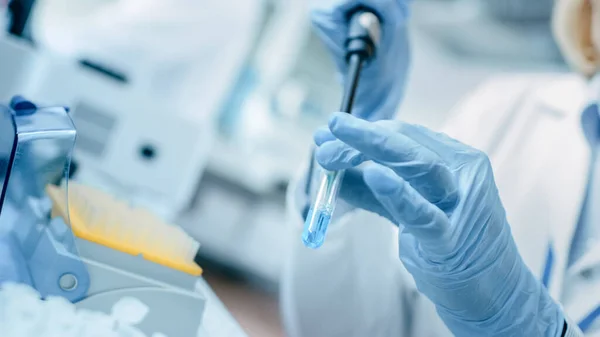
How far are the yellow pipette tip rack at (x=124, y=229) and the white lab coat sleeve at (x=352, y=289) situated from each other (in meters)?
0.31

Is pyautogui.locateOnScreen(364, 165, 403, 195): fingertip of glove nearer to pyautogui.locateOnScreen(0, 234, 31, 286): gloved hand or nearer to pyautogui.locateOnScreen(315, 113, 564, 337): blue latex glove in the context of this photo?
pyautogui.locateOnScreen(315, 113, 564, 337): blue latex glove

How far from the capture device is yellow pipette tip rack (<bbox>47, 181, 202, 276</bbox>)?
58cm

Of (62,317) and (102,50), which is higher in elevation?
(102,50)

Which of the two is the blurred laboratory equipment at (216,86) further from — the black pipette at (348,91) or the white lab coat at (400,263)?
the black pipette at (348,91)

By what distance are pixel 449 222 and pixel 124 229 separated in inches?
14.0

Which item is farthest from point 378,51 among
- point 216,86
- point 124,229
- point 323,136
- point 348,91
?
point 216,86

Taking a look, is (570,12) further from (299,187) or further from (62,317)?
(62,317)

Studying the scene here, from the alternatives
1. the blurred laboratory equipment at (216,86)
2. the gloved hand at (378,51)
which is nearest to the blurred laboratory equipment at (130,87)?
the blurred laboratory equipment at (216,86)

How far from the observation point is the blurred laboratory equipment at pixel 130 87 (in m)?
1.17

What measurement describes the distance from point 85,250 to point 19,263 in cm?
7

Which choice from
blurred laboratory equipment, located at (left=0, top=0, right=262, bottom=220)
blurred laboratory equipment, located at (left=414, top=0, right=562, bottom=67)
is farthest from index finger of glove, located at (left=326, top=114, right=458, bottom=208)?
blurred laboratory equipment, located at (left=414, top=0, right=562, bottom=67)

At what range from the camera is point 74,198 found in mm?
641

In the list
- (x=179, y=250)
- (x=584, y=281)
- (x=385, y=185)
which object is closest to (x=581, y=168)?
(x=584, y=281)

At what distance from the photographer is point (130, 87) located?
1279mm
